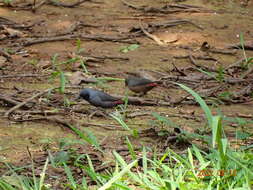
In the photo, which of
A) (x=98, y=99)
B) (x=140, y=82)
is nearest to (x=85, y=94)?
(x=98, y=99)

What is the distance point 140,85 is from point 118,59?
1.44m

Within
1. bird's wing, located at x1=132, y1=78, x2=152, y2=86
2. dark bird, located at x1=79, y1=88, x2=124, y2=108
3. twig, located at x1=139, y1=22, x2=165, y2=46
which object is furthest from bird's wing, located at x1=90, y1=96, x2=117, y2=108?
twig, located at x1=139, y1=22, x2=165, y2=46

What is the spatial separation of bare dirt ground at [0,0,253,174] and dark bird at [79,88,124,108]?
0.10 m

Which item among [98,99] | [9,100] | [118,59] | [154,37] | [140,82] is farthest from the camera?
[154,37]

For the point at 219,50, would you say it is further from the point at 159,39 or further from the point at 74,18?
the point at 74,18

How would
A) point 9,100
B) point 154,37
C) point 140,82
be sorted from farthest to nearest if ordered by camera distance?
point 154,37 → point 140,82 → point 9,100

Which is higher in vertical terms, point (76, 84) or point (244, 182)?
point (244, 182)

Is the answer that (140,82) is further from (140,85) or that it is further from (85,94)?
(85,94)

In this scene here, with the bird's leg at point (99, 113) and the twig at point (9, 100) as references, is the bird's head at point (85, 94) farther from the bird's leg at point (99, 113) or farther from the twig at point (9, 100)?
the twig at point (9, 100)

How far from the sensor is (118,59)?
274 inches

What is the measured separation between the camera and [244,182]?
2.95 meters

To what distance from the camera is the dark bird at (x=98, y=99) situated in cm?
511

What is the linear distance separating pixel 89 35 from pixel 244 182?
5153mm

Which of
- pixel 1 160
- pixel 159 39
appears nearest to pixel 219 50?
pixel 159 39
